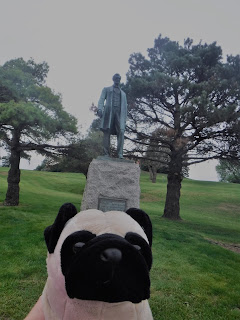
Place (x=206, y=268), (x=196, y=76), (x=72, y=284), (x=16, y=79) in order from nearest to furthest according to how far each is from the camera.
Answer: (x=72, y=284) < (x=206, y=268) < (x=16, y=79) < (x=196, y=76)

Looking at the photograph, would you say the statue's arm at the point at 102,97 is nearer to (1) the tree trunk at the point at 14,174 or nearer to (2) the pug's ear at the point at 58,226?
(2) the pug's ear at the point at 58,226

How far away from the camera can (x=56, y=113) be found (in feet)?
34.9

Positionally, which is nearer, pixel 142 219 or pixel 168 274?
pixel 142 219

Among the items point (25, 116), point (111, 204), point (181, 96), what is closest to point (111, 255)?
point (111, 204)

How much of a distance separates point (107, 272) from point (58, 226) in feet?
1.57

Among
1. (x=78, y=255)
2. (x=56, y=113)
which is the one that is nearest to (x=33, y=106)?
(x=56, y=113)

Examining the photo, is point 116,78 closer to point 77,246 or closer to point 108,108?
point 108,108

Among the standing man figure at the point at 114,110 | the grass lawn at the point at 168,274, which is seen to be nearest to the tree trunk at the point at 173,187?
the grass lawn at the point at 168,274

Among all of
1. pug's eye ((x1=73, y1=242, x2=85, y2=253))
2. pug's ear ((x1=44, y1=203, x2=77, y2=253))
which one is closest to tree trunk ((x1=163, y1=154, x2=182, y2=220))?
pug's ear ((x1=44, y1=203, x2=77, y2=253))

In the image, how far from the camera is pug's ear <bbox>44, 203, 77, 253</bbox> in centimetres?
129

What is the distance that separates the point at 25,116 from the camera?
9.14 meters

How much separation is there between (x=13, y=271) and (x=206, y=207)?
18.6m

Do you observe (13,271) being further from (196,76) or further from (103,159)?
(196,76)

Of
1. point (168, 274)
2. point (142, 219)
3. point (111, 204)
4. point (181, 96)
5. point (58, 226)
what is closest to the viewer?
point (58, 226)
